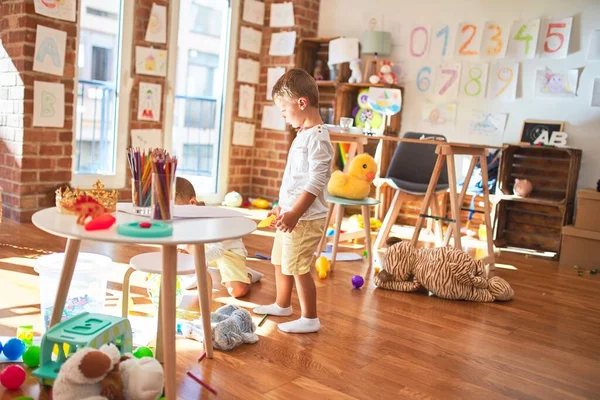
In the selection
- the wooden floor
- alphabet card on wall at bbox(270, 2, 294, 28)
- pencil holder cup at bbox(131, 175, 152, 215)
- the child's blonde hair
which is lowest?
the wooden floor

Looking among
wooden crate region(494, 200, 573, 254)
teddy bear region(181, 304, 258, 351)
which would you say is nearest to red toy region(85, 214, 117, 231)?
teddy bear region(181, 304, 258, 351)

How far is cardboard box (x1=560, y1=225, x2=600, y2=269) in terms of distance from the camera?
3.82m

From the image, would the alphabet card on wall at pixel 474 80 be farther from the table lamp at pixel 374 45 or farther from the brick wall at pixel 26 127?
the brick wall at pixel 26 127

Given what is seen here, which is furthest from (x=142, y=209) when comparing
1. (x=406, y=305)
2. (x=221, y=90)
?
(x=221, y=90)

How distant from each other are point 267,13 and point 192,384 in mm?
4235

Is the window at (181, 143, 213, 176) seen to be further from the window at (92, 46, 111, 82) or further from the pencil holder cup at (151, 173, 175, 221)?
the pencil holder cup at (151, 173, 175, 221)

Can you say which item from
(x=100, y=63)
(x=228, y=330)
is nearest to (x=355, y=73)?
(x=100, y=63)

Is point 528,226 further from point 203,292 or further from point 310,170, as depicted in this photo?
point 203,292

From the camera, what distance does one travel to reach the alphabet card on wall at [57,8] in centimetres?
380

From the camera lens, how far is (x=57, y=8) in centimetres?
389

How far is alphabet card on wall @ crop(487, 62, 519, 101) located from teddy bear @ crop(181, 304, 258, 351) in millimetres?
3074

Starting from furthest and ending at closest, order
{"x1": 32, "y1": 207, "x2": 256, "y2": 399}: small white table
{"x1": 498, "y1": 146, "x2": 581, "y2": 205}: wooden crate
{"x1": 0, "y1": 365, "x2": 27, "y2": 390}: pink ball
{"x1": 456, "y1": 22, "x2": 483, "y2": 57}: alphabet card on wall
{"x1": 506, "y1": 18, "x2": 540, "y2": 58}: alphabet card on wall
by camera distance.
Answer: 1. {"x1": 456, "y1": 22, "x2": 483, "y2": 57}: alphabet card on wall
2. {"x1": 506, "y1": 18, "x2": 540, "y2": 58}: alphabet card on wall
3. {"x1": 498, "y1": 146, "x2": 581, "y2": 205}: wooden crate
4. {"x1": 0, "y1": 365, "x2": 27, "y2": 390}: pink ball
5. {"x1": 32, "y1": 207, "x2": 256, "y2": 399}: small white table

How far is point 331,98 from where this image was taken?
5.30 m

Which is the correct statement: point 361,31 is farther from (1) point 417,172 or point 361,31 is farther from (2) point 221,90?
(1) point 417,172
